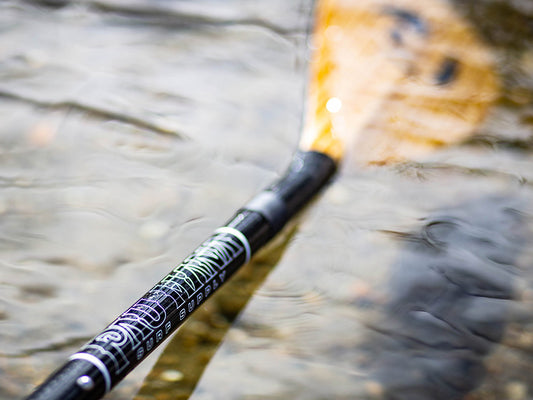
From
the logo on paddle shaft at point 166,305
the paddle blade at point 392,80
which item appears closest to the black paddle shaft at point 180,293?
the logo on paddle shaft at point 166,305

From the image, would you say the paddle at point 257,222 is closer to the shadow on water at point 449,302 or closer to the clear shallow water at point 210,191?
the clear shallow water at point 210,191

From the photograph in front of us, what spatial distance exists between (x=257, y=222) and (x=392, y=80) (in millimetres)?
678

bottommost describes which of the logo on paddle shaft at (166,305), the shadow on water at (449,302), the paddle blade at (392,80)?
the shadow on water at (449,302)

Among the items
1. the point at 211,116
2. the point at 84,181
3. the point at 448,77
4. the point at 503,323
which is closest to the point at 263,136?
the point at 211,116

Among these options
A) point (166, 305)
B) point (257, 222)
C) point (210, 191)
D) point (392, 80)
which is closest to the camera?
point (166, 305)

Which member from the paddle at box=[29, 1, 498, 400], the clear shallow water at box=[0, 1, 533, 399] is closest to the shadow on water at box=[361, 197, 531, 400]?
the clear shallow water at box=[0, 1, 533, 399]

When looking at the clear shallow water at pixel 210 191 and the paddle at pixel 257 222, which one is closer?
the paddle at pixel 257 222

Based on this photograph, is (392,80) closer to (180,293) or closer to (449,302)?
(449,302)

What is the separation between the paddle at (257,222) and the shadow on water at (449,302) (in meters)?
0.24

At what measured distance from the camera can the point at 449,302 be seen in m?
1.09

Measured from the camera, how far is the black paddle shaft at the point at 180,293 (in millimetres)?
787

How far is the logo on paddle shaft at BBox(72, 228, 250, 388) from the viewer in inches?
32.4

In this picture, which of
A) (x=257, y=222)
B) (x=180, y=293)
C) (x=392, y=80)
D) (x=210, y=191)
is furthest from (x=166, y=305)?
(x=392, y=80)

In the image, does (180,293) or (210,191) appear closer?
(180,293)
